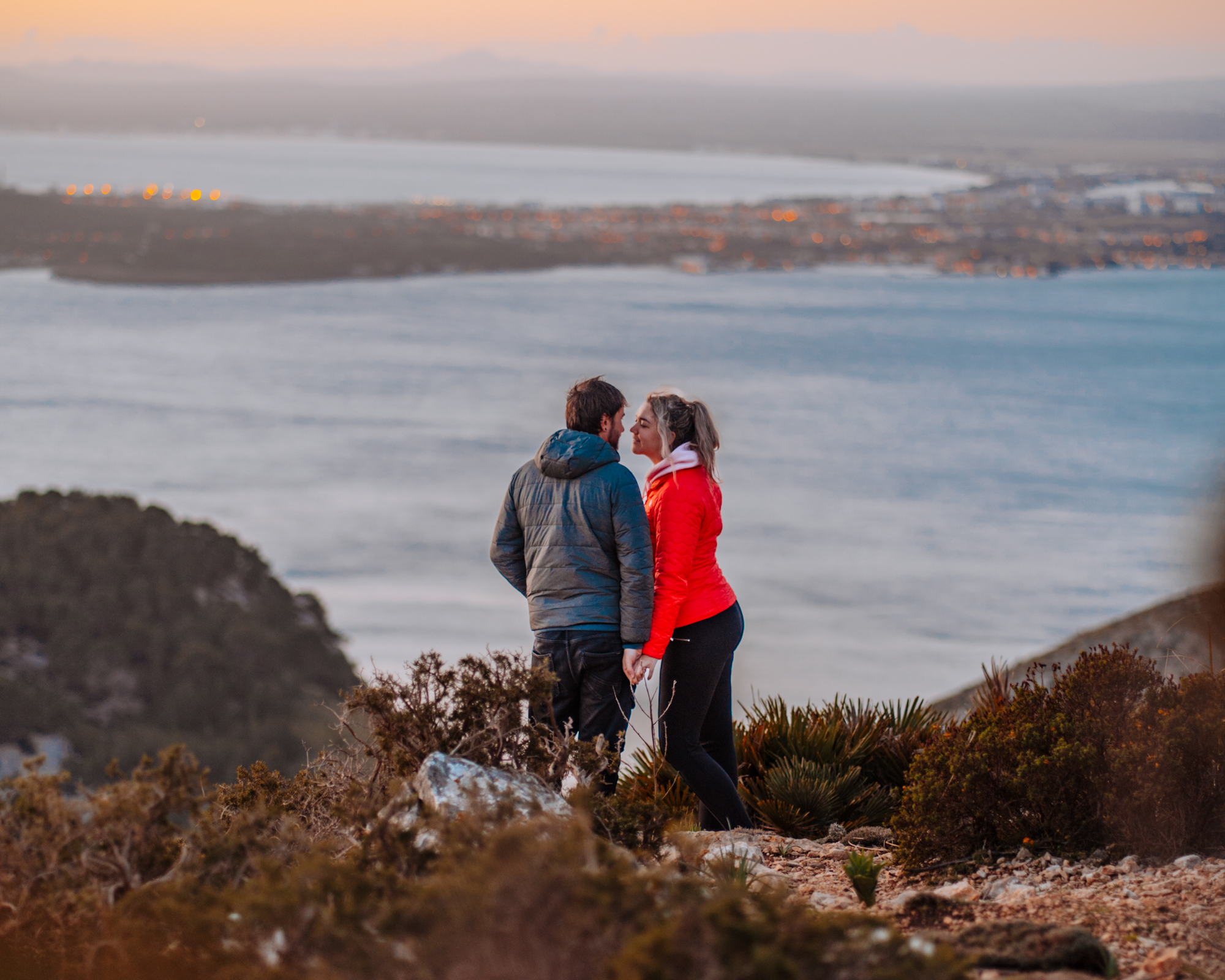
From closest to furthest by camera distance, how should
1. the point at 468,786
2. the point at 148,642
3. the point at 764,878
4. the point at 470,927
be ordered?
the point at 470,927
the point at 468,786
the point at 764,878
the point at 148,642

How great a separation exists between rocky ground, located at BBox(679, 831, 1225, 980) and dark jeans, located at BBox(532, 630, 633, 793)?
557 millimetres

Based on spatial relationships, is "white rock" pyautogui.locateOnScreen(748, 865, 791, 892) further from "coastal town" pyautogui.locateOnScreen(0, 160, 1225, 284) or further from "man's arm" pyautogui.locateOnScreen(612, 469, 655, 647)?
"coastal town" pyautogui.locateOnScreen(0, 160, 1225, 284)

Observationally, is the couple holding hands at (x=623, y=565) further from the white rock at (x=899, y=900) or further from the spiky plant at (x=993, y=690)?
the spiky plant at (x=993, y=690)

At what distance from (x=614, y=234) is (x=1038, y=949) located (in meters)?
122

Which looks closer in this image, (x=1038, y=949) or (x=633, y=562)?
(x=1038, y=949)

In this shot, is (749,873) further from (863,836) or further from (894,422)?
(894,422)

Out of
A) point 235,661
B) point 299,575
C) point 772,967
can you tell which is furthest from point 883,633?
point 772,967

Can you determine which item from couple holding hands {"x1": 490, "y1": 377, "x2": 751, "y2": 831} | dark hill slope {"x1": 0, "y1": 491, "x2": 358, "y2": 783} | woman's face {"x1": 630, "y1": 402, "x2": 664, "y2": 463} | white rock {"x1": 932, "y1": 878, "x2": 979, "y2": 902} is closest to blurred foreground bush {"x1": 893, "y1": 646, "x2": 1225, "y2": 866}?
white rock {"x1": 932, "y1": 878, "x2": 979, "y2": 902}

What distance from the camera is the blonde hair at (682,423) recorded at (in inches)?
164

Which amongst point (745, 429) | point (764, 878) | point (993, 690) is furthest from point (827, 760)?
point (745, 429)

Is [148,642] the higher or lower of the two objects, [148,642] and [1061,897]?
the lower

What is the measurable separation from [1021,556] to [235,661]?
32403 millimetres

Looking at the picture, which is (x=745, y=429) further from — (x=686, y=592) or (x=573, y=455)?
(x=573, y=455)

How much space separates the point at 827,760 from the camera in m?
5.64
